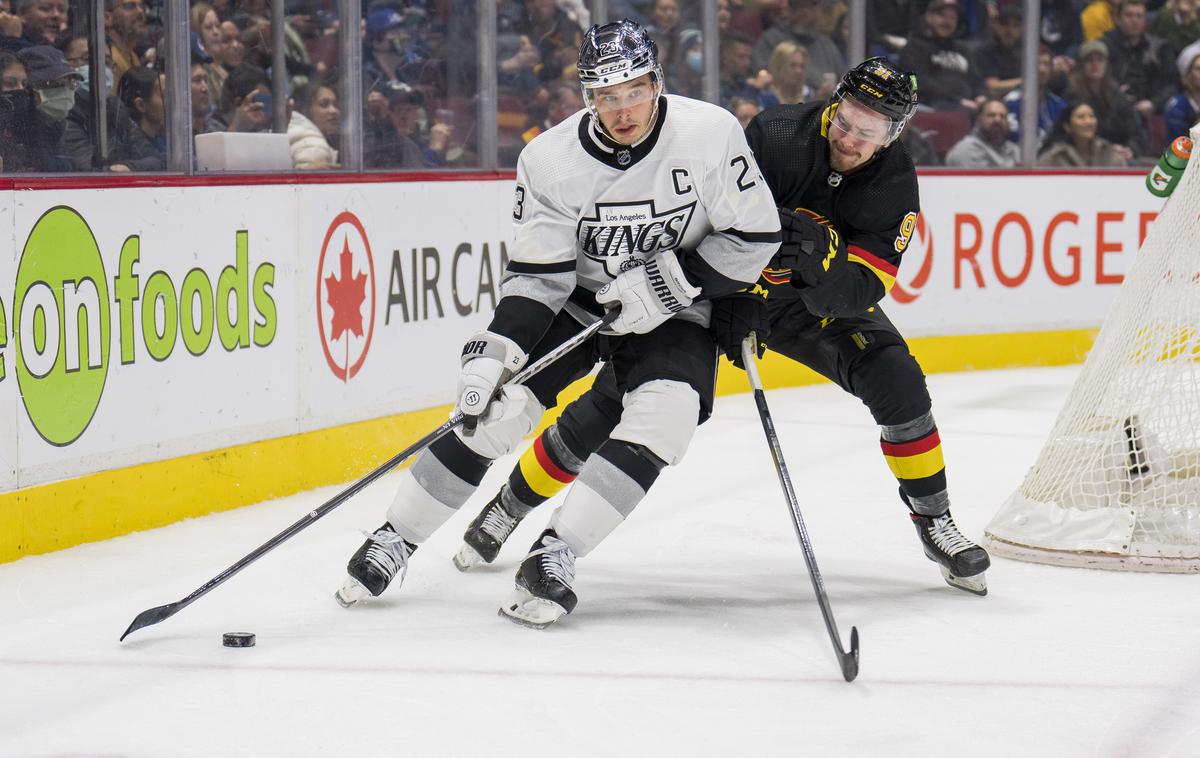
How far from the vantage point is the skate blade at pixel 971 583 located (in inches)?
122

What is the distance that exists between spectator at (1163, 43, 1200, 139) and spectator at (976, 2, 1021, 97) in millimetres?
827

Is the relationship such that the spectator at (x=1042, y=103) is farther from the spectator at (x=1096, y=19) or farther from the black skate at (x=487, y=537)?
the black skate at (x=487, y=537)

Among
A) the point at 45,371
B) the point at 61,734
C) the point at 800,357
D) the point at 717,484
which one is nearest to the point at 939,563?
the point at 800,357

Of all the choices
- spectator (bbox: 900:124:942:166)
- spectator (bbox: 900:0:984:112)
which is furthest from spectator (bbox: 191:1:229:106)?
spectator (bbox: 900:0:984:112)

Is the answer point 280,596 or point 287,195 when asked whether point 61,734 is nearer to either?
point 280,596

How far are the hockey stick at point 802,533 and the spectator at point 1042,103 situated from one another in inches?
167

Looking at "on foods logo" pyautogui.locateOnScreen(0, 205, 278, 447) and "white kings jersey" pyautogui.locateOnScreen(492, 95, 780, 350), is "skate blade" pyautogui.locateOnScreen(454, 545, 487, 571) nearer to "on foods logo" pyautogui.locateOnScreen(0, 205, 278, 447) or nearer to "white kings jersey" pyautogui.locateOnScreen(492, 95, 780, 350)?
"white kings jersey" pyautogui.locateOnScreen(492, 95, 780, 350)

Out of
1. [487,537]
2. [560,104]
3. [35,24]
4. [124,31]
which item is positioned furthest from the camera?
[560,104]

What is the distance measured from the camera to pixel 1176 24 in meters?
7.16

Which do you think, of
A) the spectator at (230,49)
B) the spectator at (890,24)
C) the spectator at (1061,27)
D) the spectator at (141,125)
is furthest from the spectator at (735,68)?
the spectator at (141,125)

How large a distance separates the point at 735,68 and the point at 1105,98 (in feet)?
6.14

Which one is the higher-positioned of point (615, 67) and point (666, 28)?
point (666, 28)

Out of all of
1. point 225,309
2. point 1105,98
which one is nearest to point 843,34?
point 1105,98

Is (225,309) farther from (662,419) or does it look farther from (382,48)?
(662,419)
